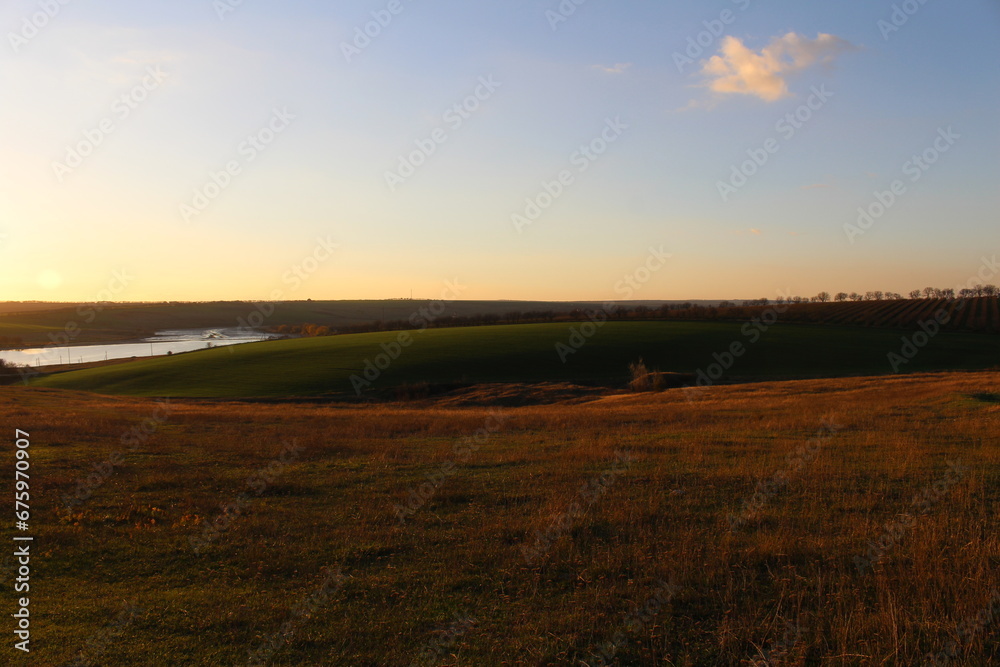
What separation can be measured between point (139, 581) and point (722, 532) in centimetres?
772

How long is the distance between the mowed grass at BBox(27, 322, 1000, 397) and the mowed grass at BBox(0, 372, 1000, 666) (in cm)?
3916

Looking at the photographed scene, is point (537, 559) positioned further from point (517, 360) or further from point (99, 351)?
point (99, 351)

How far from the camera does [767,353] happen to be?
62.7 meters

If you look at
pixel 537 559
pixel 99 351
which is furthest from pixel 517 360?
pixel 99 351

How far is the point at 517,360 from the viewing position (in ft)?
205

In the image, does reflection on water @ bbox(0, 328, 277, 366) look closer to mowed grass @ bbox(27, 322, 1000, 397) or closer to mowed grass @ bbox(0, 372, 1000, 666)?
mowed grass @ bbox(27, 322, 1000, 397)

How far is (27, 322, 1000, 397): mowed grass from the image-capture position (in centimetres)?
5534

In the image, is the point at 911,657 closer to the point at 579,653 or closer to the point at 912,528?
the point at 579,653

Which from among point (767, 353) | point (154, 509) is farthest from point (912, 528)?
point (767, 353)

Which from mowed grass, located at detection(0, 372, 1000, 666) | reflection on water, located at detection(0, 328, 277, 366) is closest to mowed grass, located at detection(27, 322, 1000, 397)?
reflection on water, located at detection(0, 328, 277, 366)

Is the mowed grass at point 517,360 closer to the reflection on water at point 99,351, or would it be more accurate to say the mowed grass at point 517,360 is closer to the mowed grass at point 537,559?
the reflection on water at point 99,351

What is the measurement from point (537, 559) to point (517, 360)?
2149 inches

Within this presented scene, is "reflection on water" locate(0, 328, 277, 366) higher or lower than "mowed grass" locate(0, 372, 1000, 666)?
higher

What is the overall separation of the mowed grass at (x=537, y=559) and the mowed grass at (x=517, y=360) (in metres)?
39.2
